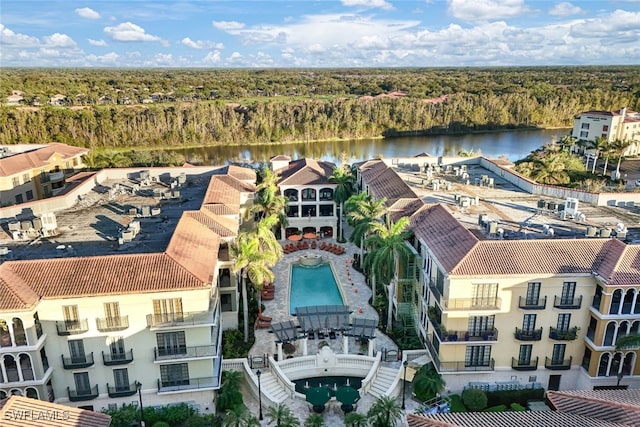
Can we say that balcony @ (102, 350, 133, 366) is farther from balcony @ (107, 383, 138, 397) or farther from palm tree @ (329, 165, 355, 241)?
palm tree @ (329, 165, 355, 241)

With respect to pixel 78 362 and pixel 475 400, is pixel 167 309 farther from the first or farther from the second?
pixel 475 400

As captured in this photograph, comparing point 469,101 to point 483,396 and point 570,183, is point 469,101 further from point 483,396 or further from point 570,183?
point 483,396

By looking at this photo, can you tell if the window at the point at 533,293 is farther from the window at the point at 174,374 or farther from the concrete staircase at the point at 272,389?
the window at the point at 174,374

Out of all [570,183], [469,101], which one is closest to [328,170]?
[570,183]

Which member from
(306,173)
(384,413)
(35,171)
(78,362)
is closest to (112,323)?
(78,362)

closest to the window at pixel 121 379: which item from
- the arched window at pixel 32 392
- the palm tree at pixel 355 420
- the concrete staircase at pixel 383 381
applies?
the arched window at pixel 32 392

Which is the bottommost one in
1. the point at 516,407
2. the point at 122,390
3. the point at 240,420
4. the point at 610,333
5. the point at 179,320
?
the point at 516,407
